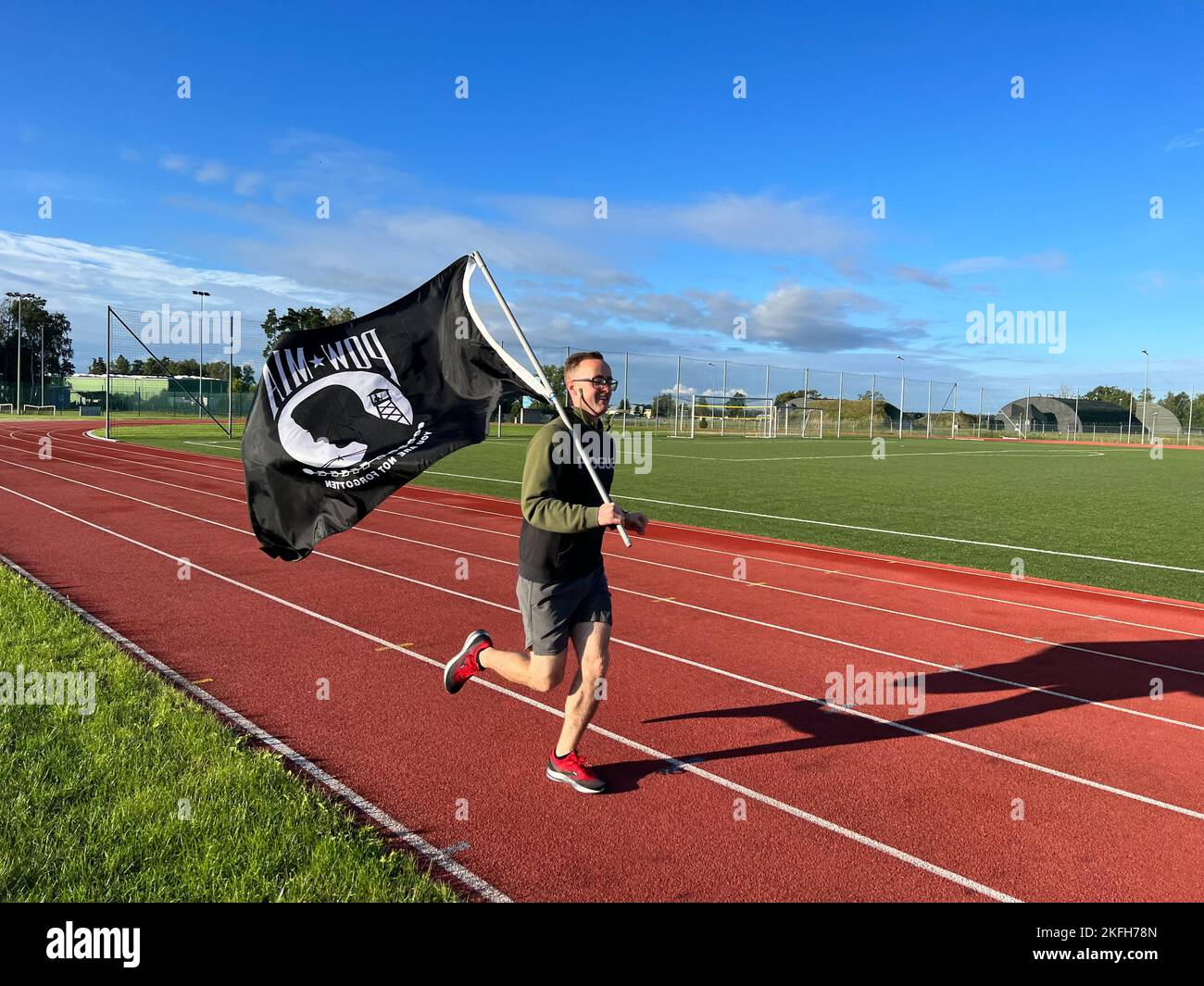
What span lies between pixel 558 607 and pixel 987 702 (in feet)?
11.3

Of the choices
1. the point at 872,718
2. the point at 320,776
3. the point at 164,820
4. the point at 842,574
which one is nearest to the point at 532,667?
the point at 320,776

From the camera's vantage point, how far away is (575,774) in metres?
4.27

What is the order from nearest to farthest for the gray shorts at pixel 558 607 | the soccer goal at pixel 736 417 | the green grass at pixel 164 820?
the green grass at pixel 164 820, the gray shorts at pixel 558 607, the soccer goal at pixel 736 417

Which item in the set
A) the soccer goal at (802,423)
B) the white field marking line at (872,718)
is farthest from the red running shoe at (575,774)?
the soccer goal at (802,423)

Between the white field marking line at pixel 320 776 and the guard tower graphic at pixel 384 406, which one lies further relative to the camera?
the guard tower graphic at pixel 384 406

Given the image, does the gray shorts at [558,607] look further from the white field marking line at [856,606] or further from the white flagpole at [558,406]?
the white field marking line at [856,606]

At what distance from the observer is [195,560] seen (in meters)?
9.98

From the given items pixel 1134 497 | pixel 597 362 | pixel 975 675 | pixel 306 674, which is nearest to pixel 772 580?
pixel 975 675

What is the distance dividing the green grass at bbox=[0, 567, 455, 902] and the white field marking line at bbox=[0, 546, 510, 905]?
14cm

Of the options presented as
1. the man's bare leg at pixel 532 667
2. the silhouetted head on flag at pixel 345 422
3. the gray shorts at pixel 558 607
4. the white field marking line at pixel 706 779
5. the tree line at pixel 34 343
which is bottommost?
the white field marking line at pixel 706 779

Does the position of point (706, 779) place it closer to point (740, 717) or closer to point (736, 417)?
point (740, 717)

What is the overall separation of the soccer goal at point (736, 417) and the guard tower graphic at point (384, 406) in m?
56.7

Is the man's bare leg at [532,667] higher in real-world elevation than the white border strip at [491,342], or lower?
lower

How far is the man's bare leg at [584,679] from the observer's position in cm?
413
